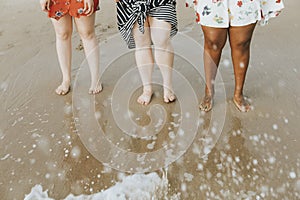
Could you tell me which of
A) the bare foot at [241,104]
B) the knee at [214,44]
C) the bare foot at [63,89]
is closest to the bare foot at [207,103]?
the bare foot at [241,104]

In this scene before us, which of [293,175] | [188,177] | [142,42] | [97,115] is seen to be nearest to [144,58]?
[142,42]

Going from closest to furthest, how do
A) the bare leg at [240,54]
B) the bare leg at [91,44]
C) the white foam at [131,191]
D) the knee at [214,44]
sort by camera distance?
the white foam at [131,191]
the bare leg at [240,54]
the knee at [214,44]
the bare leg at [91,44]

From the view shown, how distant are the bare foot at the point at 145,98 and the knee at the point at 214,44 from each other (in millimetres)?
576

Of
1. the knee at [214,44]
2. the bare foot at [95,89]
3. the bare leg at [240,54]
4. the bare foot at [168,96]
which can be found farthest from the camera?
the bare foot at [95,89]

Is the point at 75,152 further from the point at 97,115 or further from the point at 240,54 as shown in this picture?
the point at 240,54

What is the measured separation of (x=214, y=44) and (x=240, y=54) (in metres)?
0.19

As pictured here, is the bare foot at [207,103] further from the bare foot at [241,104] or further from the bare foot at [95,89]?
the bare foot at [95,89]

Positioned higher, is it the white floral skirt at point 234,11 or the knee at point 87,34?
the white floral skirt at point 234,11

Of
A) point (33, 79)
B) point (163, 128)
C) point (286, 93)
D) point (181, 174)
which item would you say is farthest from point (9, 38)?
point (286, 93)

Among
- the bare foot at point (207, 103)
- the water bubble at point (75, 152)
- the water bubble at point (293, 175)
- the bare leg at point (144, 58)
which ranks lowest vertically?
the water bubble at point (293, 175)

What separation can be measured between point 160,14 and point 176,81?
765mm

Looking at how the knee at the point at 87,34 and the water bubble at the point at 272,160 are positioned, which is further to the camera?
the knee at the point at 87,34

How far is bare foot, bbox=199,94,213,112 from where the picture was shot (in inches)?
101

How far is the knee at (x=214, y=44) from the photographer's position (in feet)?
7.64
